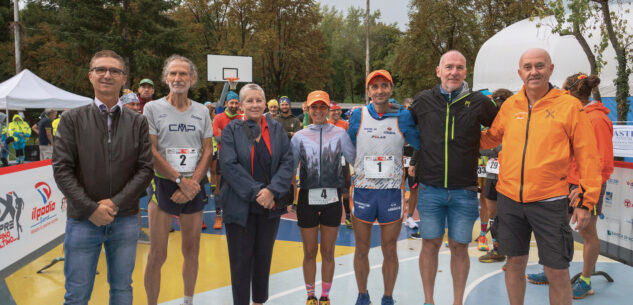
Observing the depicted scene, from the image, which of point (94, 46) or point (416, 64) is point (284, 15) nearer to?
point (416, 64)

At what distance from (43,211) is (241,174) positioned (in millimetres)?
2854

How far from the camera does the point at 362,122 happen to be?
362cm

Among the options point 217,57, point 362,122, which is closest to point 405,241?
point 362,122

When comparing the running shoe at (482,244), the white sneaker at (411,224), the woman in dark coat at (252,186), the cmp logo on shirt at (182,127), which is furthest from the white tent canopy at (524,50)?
the cmp logo on shirt at (182,127)

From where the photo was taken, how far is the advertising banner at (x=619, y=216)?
4.10 meters

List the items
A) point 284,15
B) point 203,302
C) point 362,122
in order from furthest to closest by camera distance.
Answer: point 284,15, point 203,302, point 362,122

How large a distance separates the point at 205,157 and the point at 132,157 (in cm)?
87

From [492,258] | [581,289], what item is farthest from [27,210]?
[581,289]

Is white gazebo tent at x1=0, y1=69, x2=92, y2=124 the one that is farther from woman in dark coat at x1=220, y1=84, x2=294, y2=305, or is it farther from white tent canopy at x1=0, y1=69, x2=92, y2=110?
woman in dark coat at x1=220, y1=84, x2=294, y2=305

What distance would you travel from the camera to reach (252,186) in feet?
10.2

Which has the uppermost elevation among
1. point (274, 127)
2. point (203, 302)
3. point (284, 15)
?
point (284, 15)

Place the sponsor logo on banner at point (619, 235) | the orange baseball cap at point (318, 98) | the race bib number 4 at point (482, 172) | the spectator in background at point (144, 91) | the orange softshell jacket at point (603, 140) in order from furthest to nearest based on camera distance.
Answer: the race bib number 4 at point (482, 172) < the spectator in background at point (144, 91) < the sponsor logo on banner at point (619, 235) < the orange baseball cap at point (318, 98) < the orange softshell jacket at point (603, 140)

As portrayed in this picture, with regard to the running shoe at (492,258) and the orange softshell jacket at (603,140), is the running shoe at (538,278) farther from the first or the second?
the orange softshell jacket at (603,140)

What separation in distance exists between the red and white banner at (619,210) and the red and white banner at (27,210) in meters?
5.75
